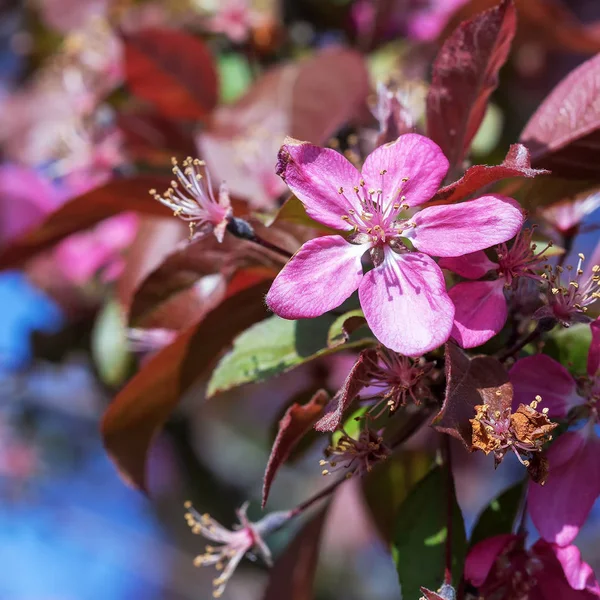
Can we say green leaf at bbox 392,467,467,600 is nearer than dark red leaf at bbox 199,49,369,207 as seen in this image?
Yes

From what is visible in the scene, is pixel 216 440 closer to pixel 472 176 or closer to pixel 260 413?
pixel 260 413

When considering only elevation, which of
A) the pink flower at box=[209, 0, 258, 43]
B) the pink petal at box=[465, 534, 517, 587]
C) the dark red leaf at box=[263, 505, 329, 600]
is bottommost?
the dark red leaf at box=[263, 505, 329, 600]

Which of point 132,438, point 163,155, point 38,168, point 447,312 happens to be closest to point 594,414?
point 447,312

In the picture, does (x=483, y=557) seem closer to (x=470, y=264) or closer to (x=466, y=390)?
(x=466, y=390)

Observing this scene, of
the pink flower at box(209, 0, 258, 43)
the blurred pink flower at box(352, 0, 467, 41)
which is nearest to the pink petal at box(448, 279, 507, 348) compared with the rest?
the blurred pink flower at box(352, 0, 467, 41)

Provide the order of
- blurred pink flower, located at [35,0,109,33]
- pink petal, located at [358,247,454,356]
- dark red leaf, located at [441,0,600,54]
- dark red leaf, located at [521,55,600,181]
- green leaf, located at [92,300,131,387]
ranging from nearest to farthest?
pink petal, located at [358,247,454,356] → dark red leaf, located at [521,55,600,181] → dark red leaf, located at [441,0,600,54] → green leaf, located at [92,300,131,387] → blurred pink flower, located at [35,0,109,33]

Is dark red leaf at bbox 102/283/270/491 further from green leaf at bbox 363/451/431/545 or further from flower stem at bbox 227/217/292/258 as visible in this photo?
green leaf at bbox 363/451/431/545

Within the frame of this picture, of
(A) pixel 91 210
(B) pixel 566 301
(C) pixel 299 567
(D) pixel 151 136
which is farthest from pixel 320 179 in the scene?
(D) pixel 151 136
